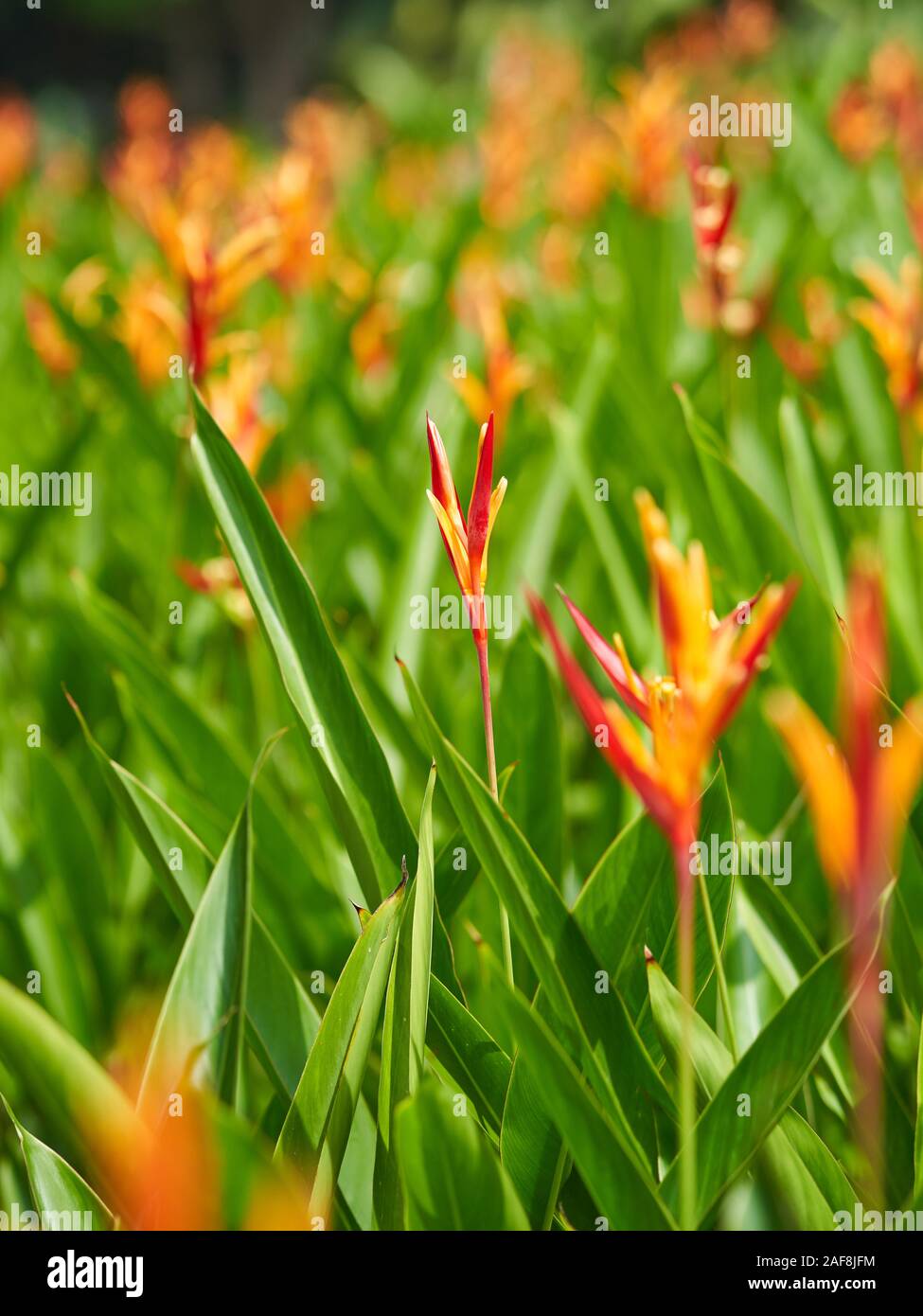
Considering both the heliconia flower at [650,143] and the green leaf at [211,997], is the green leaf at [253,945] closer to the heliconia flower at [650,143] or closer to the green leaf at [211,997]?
the green leaf at [211,997]

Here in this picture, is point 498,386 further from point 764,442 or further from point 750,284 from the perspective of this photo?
point 750,284

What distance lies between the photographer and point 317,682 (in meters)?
0.83

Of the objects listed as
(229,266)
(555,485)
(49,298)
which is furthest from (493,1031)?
(49,298)

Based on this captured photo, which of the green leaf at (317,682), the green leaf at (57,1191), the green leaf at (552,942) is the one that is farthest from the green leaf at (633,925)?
the green leaf at (57,1191)

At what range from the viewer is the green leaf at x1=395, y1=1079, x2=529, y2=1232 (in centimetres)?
60

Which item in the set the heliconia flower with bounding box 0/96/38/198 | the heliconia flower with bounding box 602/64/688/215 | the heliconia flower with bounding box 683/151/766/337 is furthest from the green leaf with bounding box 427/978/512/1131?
the heliconia flower with bounding box 0/96/38/198

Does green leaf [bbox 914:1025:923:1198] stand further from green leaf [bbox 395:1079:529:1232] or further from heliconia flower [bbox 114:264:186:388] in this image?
heliconia flower [bbox 114:264:186:388]

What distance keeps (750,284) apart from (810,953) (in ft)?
5.05

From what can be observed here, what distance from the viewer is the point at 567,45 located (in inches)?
230

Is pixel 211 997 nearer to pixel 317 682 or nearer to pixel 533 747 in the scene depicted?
pixel 317 682

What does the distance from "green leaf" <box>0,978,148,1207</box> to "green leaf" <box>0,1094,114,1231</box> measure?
0.02 meters

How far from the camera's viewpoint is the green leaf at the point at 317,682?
0.81 meters

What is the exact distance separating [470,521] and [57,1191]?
1.40ft

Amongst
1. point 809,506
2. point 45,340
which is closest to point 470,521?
point 809,506
